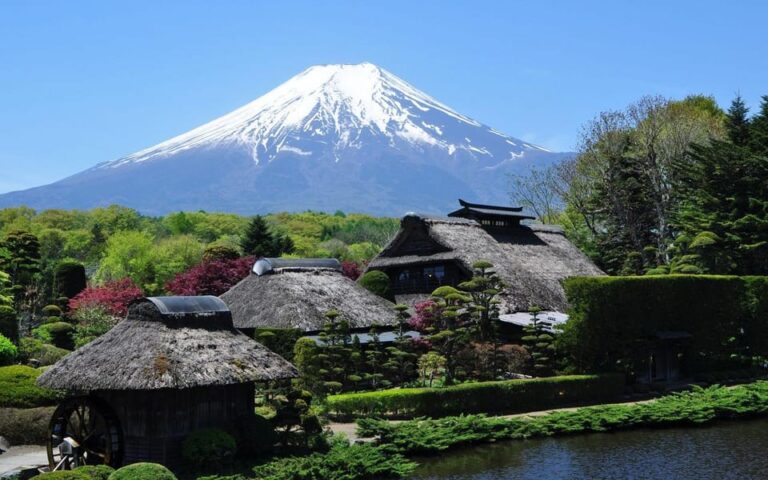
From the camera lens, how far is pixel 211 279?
50.9 metres

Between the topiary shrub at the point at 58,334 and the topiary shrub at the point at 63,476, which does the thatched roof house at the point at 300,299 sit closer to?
the topiary shrub at the point at 58,334

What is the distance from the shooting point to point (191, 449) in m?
23.4

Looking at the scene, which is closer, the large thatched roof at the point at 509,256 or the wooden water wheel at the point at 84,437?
the wooden water wheel at the point at 84,437

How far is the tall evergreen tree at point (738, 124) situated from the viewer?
5384cm

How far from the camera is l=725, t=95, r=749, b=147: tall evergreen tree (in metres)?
53.8

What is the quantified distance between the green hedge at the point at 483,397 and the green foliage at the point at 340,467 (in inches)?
243

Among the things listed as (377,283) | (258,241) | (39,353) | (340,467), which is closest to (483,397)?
(340,467)

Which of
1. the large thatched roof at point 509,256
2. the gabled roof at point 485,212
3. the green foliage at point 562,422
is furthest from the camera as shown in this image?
the gabled roof at point 485,212

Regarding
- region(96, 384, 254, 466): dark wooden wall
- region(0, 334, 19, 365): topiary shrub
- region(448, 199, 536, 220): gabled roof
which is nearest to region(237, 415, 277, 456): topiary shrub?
region(96, 384, 254, 466): dark wooden wall

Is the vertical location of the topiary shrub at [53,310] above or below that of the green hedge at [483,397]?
above

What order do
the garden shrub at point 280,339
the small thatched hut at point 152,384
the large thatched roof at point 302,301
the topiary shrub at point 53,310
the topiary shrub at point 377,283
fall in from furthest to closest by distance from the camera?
the topiary shrub at point 53,310 → the topiary shrub at point 377,283 → the large thatched roof at point 302,301 → the garden shrub at point 280,339 → the small thatched hut at point 152,384

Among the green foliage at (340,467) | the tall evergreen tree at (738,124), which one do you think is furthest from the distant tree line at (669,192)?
the green foliage at (340,467)

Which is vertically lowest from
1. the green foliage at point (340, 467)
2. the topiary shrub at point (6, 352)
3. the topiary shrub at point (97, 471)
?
the green foliage at point (340, 467)

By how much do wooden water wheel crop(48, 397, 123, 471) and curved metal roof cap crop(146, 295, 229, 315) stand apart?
10.5 feet
